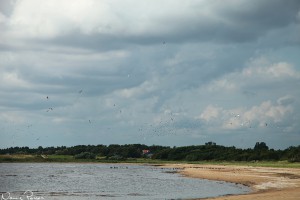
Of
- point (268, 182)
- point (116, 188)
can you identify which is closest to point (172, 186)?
point (116, 188)

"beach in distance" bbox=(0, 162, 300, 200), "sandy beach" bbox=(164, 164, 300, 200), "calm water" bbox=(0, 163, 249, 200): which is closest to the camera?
"sandy beach" bbox=(164, 164, 300, 200)

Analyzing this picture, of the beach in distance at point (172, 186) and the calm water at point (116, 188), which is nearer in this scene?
the beach in distance at point (172, 186)

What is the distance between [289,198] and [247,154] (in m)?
116

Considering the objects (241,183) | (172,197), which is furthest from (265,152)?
(172,197)

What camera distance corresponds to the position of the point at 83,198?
49.8 meters

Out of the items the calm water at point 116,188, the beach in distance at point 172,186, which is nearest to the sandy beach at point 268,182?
the beach in distance at point 172,186

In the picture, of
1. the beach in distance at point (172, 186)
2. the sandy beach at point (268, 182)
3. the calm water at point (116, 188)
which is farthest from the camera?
the calm water at point (116, 188)

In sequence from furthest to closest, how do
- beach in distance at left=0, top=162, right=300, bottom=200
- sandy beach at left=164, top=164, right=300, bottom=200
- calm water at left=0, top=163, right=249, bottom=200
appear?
calm water at left=0, top=163, right=249, bottom=200 < beach in distance at left=0, top=162, right=300, bottom=200 < sandy beach at left=164, top=164, right=300, bottom=200

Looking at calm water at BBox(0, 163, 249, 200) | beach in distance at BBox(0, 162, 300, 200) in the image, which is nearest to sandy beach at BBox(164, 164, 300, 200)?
beach in distance at BBox(0, 162, 300, 200)

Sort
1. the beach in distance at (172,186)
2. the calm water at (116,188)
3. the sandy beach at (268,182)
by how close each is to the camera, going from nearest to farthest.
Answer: the sandy beach at (268,182) → the beach in distance at (172,186) → the calm water at (116,188)

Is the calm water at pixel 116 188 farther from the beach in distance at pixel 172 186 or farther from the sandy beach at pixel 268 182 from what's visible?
the sandy beach at pixel 268 182

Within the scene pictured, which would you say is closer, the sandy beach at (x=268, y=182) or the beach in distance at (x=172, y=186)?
the sandy beach at (x=268, y=182)

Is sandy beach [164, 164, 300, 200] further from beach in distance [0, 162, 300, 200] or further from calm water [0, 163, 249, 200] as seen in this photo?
calm water [0, 163, 249, 200]

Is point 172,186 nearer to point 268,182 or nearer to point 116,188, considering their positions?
point 116,188
